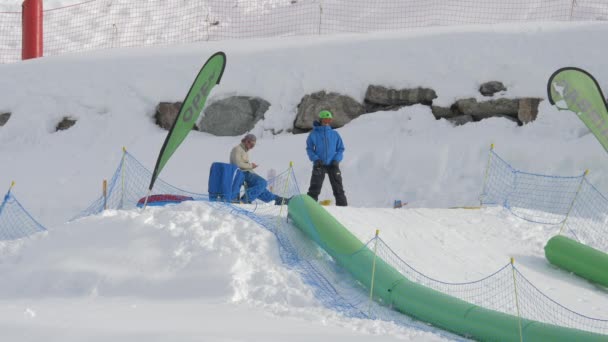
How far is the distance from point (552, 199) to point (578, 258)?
282 cm

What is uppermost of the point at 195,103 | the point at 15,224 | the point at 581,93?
the point at 581,93

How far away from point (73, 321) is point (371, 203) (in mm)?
6638

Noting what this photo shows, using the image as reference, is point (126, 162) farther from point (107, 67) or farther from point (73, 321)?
point (73, 321)

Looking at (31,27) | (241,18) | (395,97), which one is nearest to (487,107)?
(395,97)

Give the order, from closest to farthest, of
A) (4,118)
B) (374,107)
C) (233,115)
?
(374,107), (233,115), (4,118)

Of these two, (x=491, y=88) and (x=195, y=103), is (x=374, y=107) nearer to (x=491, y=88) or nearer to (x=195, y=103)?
(x=491, y=88)

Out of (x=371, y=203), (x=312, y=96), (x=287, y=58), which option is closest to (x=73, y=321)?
(x=371, y=203)

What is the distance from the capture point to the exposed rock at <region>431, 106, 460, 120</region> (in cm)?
1366

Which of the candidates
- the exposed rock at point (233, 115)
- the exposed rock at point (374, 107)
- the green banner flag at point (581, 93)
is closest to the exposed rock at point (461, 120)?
the exposed rock at point (374, 107)

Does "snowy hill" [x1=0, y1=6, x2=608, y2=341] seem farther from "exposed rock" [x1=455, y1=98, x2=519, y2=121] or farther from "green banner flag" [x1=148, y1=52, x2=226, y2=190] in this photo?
"green banner flag" [x1=148, y1=52, x2=226, y2=190]

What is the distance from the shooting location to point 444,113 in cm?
1368

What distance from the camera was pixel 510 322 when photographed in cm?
670

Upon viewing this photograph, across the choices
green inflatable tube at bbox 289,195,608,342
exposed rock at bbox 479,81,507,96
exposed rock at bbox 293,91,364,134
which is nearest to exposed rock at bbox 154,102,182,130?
exposed rock at bbox 293,91,364,134

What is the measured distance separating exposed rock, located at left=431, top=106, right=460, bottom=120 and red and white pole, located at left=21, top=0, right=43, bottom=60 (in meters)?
8.50
